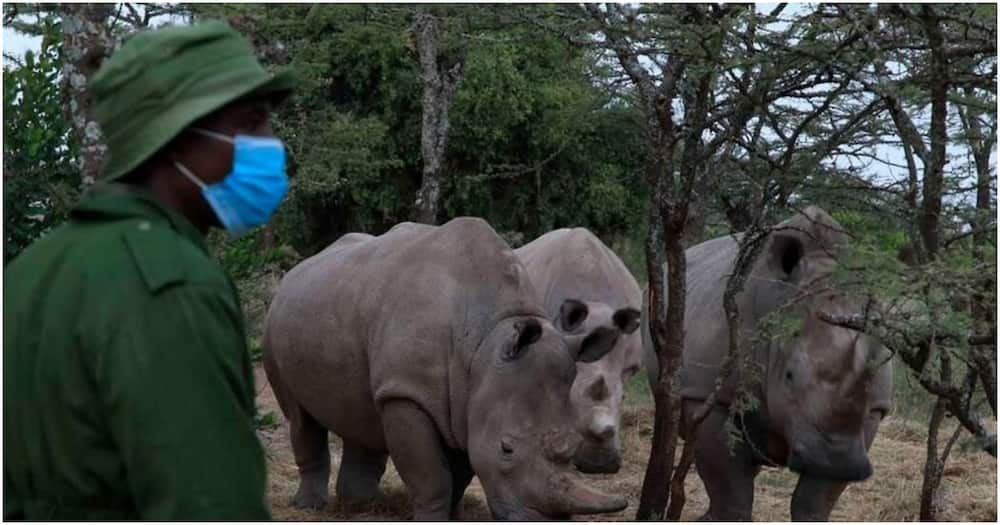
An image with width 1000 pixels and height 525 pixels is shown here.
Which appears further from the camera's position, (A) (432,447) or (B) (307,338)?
(B) (307,338)

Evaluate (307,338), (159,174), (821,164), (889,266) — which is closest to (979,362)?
(889,266)

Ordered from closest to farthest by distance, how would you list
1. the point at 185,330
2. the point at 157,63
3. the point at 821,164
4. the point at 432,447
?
1. the point at 185,330
2. the point at 157,63
3. the point at 821,164
4. the point at 432,447

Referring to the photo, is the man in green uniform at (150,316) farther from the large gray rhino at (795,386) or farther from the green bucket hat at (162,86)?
the large gray rhino at (795,386)

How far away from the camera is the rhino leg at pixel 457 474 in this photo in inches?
316

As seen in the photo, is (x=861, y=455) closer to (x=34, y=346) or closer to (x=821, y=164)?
Result: (x=821, y=164)

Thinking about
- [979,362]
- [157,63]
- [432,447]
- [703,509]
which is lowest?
[703,509]

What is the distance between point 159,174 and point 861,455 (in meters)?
5.40

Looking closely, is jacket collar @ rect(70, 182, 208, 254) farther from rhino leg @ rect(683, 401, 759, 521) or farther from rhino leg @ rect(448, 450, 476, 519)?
rhino leg @ rect(683, 401, 759, 521)

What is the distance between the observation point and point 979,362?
542 cm

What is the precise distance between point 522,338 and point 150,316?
479 cm

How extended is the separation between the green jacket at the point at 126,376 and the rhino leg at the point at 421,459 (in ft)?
16.4

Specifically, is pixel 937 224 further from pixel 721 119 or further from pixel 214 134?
pixel 214 134

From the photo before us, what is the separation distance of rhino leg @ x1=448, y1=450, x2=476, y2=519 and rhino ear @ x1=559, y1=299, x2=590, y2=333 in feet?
2.90

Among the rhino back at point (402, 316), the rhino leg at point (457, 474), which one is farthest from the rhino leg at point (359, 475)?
the rhino leg at point (457, 474)
